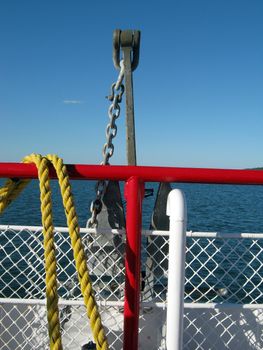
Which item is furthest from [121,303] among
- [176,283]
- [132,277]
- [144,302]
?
[176,283]

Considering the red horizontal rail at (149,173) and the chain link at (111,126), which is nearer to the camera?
the red horizontal rail at (149,173)

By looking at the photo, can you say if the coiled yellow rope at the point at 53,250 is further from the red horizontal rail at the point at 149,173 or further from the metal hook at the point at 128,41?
the metal hook at the point at 128,41

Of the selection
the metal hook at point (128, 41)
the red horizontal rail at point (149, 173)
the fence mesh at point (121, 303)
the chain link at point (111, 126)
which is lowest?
the fence mesh at point (121, 303)

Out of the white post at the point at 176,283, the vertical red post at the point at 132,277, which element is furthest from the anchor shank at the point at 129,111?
the white post at the point at 176,283

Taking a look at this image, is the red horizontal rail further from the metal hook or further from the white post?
the metal hook

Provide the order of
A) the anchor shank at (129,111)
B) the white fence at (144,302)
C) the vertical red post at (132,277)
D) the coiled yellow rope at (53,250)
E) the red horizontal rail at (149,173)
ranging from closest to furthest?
1. the coiled yellow rope at (53,250)
2. the vertical red post at (132,277)
3. the red horizontal rail at (149,173)
4. the white fence at (144,302)
5. the anchor shank at (129,111)

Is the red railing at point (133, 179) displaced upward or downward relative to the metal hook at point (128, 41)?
downward

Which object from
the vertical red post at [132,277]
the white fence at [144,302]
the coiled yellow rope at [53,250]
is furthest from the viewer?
the white fence at [144,302]

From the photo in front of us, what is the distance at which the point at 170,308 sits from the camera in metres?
1.40

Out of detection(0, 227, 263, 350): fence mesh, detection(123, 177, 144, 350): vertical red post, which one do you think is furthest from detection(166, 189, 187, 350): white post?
detection(0, 227, 263, 350): fence mesh

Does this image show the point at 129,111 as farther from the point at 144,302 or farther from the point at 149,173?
the point at 144,302

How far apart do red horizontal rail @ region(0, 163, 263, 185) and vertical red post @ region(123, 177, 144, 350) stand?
0.54 feet

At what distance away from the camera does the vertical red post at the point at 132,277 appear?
152 cm

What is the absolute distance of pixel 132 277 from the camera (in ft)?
5.05
